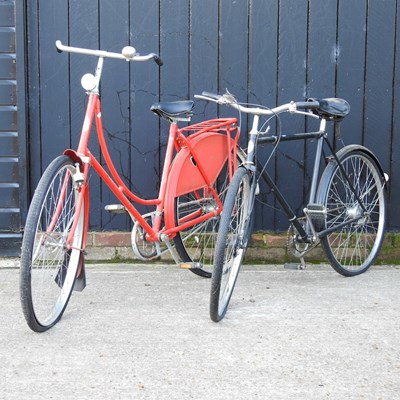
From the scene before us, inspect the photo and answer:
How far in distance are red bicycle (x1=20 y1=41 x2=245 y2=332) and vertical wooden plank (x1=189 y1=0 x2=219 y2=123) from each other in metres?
0.22

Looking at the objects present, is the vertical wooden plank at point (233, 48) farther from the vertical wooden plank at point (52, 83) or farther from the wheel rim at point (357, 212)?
the vertical wooden plank at point (52, 83)

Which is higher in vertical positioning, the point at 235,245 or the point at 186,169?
the point at 186,169

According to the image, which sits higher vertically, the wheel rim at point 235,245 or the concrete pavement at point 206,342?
the wheel rim at point 235,245

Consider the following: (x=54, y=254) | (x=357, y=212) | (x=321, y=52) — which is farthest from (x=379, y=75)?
(x=54, y=254)

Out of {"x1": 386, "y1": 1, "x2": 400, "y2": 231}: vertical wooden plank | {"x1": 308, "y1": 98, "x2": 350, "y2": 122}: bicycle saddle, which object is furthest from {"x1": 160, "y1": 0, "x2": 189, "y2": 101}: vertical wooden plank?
{"x1": 386, "y1": 1, "x2": 400, "y2": 231}: vertical wooden plank

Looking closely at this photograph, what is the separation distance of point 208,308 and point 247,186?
0.66 m

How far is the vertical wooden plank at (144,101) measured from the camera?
16.1 feet

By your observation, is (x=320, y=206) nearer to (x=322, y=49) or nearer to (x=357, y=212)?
(x=357, y=212)

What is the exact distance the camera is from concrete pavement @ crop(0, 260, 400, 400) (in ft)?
10.1

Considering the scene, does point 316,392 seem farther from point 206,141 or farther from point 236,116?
point 236,116

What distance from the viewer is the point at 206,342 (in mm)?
3559

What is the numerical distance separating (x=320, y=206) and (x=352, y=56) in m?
1.09

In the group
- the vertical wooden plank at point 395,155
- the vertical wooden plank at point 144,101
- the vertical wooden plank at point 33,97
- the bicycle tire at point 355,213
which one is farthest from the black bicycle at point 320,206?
the vertical wooden plank at point 33,97

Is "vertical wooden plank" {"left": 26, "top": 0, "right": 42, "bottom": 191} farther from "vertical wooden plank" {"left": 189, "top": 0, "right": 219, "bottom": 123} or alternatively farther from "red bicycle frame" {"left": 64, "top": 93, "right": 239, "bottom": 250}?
"vertical wooden plank" {"left": 189, "top": 0, "right": 219, "bottom": 123}
